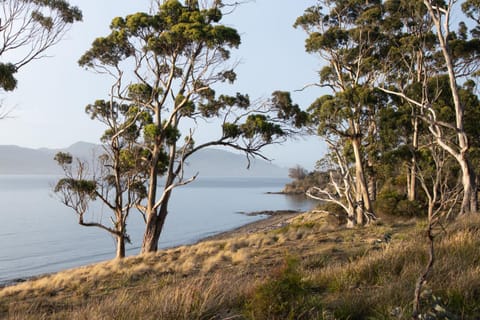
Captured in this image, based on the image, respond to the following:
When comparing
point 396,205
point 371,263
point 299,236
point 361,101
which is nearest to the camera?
point 371,263

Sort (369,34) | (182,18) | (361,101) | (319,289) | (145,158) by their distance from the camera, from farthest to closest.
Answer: (369,34)
(361,101)
(145,158)
(182,18)
(319,289)

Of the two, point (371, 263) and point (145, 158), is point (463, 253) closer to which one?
point (371, 263)

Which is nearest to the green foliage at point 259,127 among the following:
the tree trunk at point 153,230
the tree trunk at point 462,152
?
the tree trunk at point 153,230

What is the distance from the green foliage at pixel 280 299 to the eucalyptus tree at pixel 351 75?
16096 mm

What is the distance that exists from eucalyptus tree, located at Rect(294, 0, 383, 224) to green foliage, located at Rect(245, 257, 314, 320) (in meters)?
16.1

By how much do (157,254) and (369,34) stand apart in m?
14.9

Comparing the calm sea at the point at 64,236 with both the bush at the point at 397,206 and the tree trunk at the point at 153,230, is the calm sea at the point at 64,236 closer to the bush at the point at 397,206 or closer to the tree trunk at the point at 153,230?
the tree trunk at the point at 153,230

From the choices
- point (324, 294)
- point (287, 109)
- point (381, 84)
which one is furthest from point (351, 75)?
point (324, 294)

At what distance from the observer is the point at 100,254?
1275 inches

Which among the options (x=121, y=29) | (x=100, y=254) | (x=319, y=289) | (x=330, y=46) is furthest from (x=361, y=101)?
(x=100, y=254)

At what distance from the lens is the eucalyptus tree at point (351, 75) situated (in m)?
20.0

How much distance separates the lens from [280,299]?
4168 millimetres

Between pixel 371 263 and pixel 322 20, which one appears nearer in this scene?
pixel 371 263

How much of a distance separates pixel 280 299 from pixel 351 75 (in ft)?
65.7
